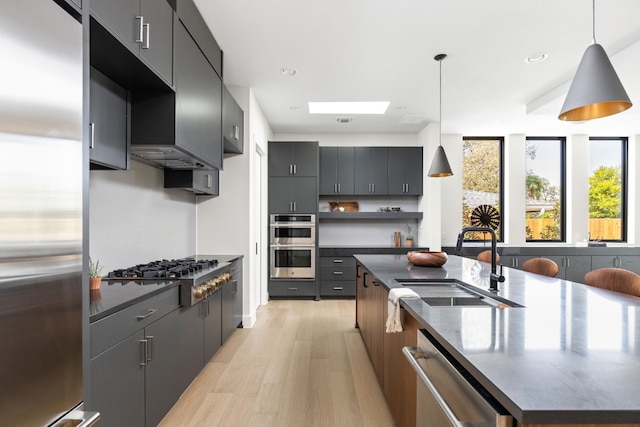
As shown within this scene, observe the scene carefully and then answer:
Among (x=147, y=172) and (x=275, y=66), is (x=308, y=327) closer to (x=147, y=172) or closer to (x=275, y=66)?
(x=147, y=172)

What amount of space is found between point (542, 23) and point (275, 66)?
236 cm

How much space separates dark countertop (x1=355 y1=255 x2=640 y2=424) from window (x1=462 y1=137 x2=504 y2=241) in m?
4.60

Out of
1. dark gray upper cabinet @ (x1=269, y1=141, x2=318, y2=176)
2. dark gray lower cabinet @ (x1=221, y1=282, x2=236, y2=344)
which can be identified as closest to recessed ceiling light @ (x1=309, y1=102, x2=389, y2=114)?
dark gray upper cabinet @ (x1=269, y1=141, x2=318, y2=176)

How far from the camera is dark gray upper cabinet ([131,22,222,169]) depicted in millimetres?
2188

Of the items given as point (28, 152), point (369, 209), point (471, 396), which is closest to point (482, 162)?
point (369, 209)

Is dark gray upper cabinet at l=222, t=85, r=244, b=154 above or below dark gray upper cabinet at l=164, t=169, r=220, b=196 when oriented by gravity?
above

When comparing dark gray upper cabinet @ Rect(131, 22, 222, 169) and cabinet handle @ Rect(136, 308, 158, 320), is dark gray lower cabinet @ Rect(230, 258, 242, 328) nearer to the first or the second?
dark gray upper cabinet @ Rect(131, 22, 222, 169)

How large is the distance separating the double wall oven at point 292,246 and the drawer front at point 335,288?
264mm

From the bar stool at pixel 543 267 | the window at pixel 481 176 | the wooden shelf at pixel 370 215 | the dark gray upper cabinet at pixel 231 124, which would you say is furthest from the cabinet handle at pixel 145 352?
the window at pixel 481 176

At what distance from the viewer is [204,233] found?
402 centimetres

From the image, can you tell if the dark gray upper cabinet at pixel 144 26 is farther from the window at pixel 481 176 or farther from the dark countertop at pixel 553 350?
the window at pixel 481 176

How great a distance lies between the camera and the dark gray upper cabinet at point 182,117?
219 centimetres


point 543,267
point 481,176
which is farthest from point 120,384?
point 481,176

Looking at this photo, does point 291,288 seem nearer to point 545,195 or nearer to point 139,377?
point 139,377
